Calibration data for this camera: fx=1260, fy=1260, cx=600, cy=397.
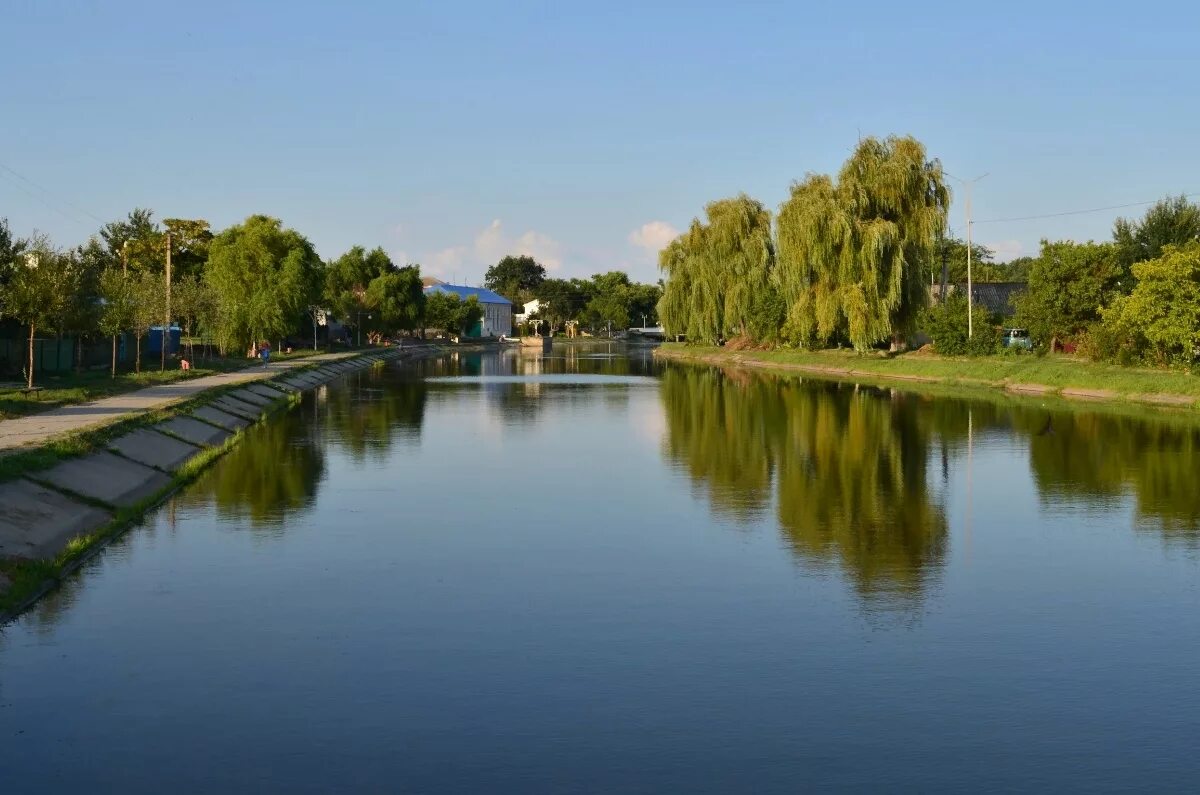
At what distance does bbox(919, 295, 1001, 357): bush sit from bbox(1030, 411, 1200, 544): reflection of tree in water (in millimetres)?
22693

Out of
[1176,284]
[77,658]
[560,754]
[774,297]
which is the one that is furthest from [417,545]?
[774,297]

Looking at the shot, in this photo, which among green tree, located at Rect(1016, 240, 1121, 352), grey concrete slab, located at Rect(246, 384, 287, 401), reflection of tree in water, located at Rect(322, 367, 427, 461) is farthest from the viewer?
green tree, located at Rect(1016, 240, 1121, 352)

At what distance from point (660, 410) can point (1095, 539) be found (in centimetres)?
2690

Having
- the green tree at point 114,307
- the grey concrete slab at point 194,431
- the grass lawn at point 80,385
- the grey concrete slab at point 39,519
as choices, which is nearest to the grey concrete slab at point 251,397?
the grass lawn at point 80,385

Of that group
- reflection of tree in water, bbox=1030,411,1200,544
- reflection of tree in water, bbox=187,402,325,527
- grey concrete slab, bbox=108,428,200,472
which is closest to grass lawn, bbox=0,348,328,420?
grey concrete slab, bbox=108,428,200,472

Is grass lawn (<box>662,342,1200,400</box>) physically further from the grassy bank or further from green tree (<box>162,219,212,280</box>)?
green tree (<box>162,219,212,280</box>)

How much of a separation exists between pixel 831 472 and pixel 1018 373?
31.1m

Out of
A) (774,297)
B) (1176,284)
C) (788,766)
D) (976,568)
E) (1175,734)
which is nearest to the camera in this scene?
(788,766)

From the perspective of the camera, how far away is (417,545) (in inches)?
685

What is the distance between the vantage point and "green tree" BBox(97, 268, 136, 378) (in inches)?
1784

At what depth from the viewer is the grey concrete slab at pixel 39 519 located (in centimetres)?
1572

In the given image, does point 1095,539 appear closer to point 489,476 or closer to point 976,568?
point 976,568

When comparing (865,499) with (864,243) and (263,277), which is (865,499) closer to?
(864,243)

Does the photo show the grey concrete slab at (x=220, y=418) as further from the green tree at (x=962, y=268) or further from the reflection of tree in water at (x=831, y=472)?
the green tree at (x=962, y=268)
